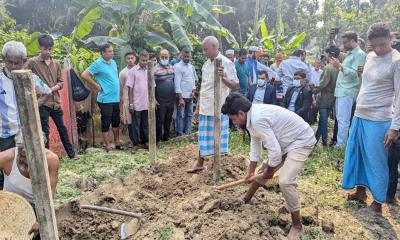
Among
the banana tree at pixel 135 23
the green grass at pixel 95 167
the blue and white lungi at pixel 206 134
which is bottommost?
the green grass at pixel 95 167

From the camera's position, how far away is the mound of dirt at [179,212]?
3.54 meters

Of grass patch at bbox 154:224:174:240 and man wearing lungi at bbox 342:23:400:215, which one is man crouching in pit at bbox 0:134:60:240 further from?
man wearing lungi at bbox 342:23:400:215

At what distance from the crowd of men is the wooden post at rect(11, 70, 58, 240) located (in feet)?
2.48

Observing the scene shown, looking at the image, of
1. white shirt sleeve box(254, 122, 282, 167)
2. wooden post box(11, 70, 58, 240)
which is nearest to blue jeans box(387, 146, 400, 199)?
white shirt sleeve box(254, 122, 282, 167)

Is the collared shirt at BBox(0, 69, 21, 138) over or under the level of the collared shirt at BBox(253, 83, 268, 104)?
over

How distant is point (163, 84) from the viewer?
7.30 meters

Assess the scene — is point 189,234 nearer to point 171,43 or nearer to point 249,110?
point 249,110

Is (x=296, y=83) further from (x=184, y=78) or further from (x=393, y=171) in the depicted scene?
(x=393, y=171)

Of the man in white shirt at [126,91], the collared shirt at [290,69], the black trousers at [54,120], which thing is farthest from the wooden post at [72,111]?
the collared shirt at [290,69]

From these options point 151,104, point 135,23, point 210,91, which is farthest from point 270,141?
point 135,23

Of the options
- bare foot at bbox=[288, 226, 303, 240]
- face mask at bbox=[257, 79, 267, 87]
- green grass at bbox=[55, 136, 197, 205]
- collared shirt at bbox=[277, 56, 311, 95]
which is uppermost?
collared shirt at bbox=[277, 56, 311, 95]

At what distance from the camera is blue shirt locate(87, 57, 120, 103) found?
626 cm

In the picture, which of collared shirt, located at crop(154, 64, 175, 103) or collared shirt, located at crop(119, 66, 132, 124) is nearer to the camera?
collared shirt, located at crop(119, 66, 132, 124)

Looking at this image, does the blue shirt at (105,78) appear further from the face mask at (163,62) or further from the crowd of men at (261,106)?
the face mask at (163,62)
